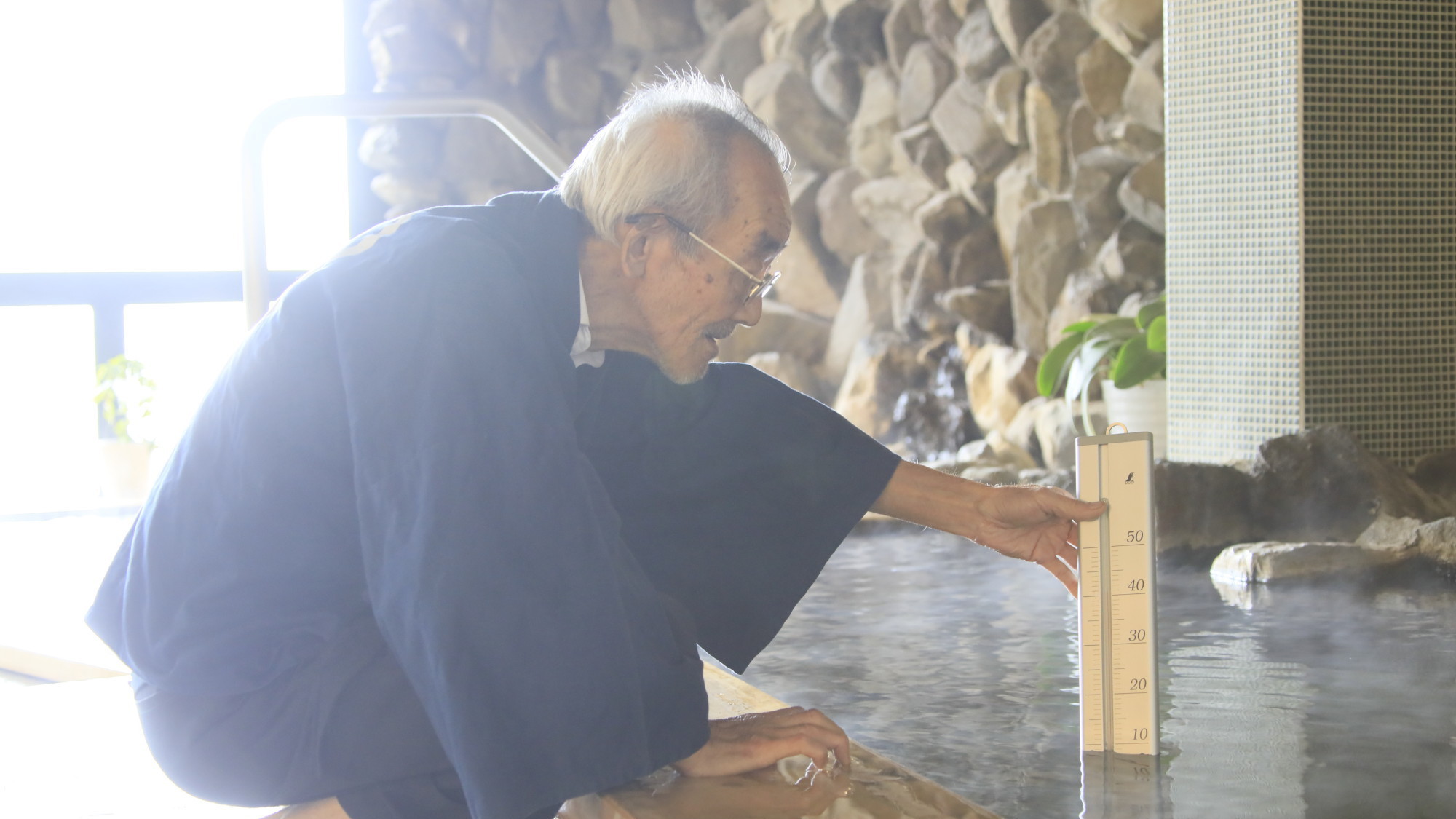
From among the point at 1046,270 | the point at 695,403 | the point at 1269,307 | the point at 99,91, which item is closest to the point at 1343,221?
the point at 1269,307

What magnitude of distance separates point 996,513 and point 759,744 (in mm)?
376

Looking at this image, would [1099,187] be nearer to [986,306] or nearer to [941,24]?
[986,306]

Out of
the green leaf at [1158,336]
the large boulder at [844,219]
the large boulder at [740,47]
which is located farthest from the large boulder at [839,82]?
the green leaf at [1158,336]

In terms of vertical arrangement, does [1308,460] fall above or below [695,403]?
below

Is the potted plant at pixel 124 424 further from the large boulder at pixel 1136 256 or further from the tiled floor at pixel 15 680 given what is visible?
the large boulder at pixel 1136 256

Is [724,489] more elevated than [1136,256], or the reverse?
[1136,256]

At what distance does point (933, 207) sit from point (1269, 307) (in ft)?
6.18

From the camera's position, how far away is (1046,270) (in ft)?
14.2

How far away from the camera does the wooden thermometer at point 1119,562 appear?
1.25 metres

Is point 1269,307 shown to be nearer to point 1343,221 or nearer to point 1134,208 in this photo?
point 1343,221

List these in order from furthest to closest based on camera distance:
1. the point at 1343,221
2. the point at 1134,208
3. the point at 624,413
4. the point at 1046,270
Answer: the point at 1046,270, the point at 1134,208, the point at 1343,221, the point at 624,413

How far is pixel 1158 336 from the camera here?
3541mm

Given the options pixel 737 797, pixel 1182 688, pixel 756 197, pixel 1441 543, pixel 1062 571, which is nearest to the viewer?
pixel 737 797

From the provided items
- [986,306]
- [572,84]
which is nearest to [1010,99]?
[986,306]
